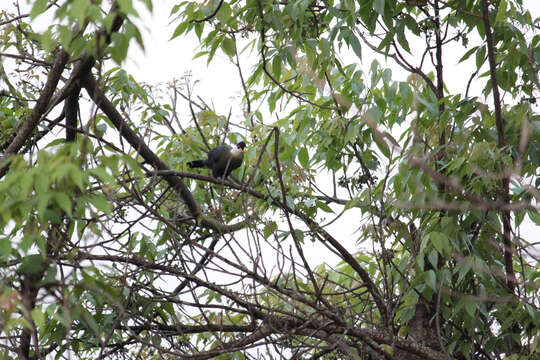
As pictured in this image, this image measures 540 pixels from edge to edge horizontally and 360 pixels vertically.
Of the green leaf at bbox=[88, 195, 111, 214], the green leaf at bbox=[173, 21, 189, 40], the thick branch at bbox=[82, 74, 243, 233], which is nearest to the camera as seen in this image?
the green leaf at bbox=[88, 195, 111, 214]

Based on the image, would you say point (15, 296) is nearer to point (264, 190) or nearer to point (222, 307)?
point (222, 307)

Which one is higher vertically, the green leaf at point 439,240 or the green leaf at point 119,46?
the green leaf at point 119,46

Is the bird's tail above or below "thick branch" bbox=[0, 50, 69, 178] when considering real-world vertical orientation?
above

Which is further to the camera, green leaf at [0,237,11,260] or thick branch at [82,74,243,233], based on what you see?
thick branch at [82,74,243,233]

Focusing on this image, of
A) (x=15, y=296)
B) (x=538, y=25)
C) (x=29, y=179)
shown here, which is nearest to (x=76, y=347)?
(x=15, y=296)

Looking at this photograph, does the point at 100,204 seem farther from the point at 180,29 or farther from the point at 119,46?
the point at 180,29

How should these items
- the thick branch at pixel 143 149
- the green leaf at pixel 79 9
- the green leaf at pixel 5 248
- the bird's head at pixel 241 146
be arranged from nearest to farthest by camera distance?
the green leaf at pixel 79 9, the green leaf at pixel 5 248, the thick branch at pixel 143 149, the bird's head at pixel 241 146

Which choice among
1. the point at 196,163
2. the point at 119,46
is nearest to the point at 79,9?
the point at 119,46

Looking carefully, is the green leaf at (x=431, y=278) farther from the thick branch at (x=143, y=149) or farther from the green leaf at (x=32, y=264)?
the green leaf at (x=32, y=264)

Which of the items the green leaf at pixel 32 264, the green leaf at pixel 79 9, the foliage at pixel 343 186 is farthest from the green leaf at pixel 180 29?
the green leaf at pixel 32 264

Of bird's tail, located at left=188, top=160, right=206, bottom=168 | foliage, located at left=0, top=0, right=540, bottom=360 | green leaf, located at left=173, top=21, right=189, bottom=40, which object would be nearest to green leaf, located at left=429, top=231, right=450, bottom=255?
foliage, located at left=0, top=0, right=540, bottom=360

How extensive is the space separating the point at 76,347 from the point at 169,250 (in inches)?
30.5

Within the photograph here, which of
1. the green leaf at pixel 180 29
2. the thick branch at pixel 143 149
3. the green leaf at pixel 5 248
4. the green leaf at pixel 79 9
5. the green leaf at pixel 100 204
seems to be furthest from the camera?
the green leaf at pixel 180 29

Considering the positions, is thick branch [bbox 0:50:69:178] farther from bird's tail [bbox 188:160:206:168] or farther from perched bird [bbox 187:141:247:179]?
bird's tail [bbox 188:160:206:168]
